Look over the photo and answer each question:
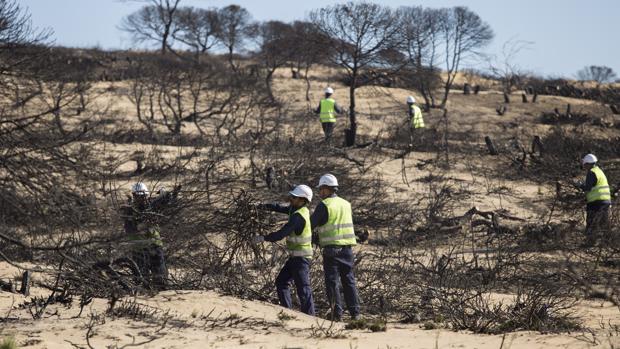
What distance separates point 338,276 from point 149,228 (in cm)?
202

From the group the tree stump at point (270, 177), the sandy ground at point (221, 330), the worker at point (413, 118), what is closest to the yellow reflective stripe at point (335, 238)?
the sandy ground at point (221, 330)

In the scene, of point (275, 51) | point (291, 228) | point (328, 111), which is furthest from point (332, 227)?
point (275, 51)

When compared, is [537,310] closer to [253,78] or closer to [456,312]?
[456,312]

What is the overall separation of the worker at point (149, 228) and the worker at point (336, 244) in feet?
5.49

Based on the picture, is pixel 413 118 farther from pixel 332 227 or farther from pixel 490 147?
pixel 332 227

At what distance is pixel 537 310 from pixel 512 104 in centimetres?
2627

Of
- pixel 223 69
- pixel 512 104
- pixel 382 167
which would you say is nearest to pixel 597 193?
pixel 382 167

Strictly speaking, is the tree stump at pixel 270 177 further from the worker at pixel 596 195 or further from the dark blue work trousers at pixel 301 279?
the dark blue work trousers at pixel 301 279

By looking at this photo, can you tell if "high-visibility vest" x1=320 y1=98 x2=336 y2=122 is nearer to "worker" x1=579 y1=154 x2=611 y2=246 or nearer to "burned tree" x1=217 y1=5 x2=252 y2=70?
"worker" x1=579 y1=154 x2=611 y2=246

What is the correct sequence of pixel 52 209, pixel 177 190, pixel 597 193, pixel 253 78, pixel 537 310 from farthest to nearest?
pixel 253 78 → pixel 597 193 → pixel 177 190 → pixel 537 310 → pixel 52 209

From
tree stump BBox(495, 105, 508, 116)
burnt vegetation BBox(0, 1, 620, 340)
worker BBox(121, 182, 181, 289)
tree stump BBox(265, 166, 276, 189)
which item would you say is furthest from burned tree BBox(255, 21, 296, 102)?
worker BBox(121, 182, 181, 289)

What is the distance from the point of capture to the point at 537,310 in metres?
9.10

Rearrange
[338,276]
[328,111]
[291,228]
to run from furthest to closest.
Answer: [328,111], [338,276], [291,228]

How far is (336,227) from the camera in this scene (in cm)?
960
